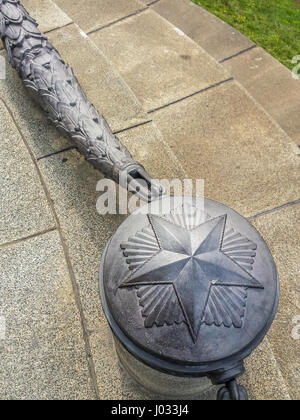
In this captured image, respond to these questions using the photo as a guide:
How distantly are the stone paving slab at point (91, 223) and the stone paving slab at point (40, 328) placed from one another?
0.12 meters

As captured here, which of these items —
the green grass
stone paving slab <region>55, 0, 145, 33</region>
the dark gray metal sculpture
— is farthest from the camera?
the green grass

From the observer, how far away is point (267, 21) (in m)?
6.66

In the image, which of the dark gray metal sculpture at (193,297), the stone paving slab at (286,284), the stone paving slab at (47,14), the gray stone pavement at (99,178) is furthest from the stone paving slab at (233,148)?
the stone paving slab at (47,14)

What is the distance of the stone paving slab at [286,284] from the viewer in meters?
3.15

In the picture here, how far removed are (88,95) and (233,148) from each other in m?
1.84

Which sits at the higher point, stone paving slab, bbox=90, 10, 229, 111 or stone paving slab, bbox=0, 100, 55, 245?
stone paving slab, bbox=90, 10, 229, 111

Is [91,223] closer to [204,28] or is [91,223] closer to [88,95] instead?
[88,95]

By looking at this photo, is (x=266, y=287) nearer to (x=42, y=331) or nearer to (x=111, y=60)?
(x=42, y=331)

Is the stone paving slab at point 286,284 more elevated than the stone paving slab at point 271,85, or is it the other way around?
the stone paving slab at point 271,85

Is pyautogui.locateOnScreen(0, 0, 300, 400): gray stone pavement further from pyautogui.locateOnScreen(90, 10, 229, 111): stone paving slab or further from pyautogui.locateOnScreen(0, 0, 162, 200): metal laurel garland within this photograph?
pyautogui.locateOnScreen(0, 0, 162, 200): metal laurel garland

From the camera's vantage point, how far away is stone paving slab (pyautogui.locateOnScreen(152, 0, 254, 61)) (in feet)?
17.3

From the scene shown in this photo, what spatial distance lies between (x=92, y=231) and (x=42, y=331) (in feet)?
3.22

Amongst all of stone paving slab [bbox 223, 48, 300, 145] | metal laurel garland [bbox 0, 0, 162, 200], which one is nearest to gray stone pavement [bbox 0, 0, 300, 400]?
stone paving slab [bbox 223, 48, 300, 145]

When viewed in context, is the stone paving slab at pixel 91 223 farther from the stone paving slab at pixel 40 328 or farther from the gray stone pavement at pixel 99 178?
the stone paving slab at pixel 40 328
